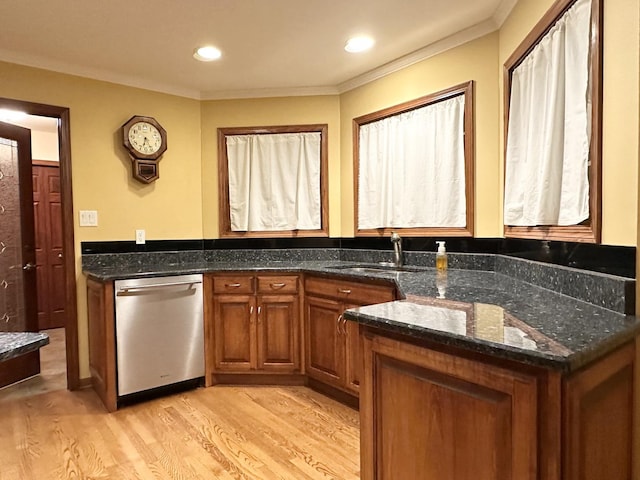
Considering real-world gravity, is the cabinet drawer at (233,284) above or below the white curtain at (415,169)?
below

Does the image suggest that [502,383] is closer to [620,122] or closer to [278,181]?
[620,122]

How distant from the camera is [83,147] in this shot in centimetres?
296

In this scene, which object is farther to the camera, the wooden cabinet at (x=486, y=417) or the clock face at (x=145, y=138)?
the clock face at (x=145, y=138)

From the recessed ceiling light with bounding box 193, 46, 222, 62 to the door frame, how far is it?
1.06 m

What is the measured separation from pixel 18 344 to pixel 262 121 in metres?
A: 2.82

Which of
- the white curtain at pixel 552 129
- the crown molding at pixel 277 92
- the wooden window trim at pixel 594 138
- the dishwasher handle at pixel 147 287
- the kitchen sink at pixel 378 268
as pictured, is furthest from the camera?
the crown molding at pixel 277 92

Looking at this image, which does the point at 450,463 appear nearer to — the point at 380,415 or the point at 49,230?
the point at 380,415

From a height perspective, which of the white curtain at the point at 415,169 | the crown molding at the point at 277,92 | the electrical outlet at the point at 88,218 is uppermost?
the crown molding at the point at 277,92

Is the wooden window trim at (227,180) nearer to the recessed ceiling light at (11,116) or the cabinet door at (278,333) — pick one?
the cabinet door at (278,333)

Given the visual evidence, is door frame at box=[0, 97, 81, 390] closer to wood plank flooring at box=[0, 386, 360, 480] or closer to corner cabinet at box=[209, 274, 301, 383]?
wood plank flooring at box=[0, 386, 360, 480]

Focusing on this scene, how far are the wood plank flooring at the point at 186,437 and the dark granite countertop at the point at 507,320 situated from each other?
98 cm

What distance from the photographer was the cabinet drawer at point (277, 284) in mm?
2908

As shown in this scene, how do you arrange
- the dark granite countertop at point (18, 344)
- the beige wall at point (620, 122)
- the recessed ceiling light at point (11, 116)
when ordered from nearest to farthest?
the dark granite countertop at point (18, 344)
the beige wall at point (620, 122)
the recessed ceiling light at point (11, 116)

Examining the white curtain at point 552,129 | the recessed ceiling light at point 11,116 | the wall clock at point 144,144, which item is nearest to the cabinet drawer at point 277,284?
the wall clock at point 144,144
